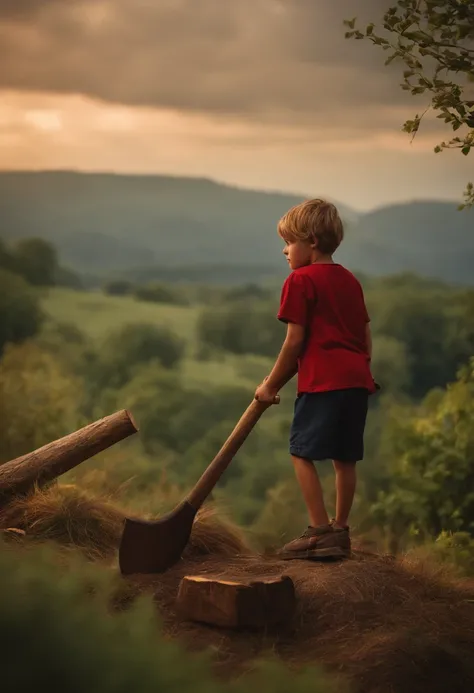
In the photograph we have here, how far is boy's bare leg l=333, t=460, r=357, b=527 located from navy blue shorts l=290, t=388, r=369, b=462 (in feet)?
0.12

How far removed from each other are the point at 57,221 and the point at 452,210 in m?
15.1

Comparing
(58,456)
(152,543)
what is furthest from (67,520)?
(152,543)

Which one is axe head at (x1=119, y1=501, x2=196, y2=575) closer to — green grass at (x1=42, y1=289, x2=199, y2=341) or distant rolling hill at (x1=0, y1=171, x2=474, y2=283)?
green grass at (x1=42, y1=289, x2=199, y2=341)

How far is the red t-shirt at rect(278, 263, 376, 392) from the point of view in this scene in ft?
14.5

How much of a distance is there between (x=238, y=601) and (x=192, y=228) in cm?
3600

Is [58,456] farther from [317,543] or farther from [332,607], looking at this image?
[332,607]

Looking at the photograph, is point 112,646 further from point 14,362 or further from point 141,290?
point 141,290

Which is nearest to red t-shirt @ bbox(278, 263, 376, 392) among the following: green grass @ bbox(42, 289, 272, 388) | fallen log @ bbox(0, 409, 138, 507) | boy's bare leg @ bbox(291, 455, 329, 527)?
boy's bare leg @ bbox(291, 455, 329, 527)

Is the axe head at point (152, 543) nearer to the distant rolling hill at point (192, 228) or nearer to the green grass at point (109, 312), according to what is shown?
the green grass at point (109, 312)

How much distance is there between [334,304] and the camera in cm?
444

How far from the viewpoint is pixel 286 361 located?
4.46 m

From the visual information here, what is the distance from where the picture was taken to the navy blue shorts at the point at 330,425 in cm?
446

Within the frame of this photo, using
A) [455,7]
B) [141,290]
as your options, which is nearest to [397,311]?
[141,290]

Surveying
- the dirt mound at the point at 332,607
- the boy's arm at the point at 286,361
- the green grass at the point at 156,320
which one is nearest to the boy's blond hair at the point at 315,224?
the boy's arm at the point at 286,361
